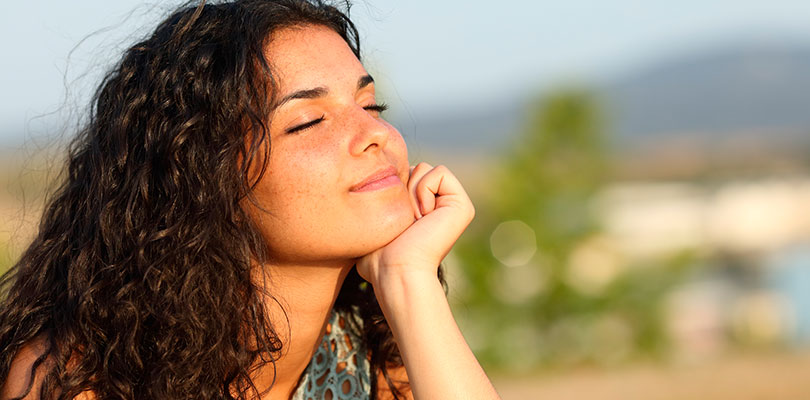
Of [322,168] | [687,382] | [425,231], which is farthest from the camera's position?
[687,382]

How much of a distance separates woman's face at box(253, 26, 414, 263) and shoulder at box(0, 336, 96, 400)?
745 millimetres

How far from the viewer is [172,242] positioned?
268cm

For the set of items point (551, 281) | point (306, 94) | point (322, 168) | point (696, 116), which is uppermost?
point (306, 94)

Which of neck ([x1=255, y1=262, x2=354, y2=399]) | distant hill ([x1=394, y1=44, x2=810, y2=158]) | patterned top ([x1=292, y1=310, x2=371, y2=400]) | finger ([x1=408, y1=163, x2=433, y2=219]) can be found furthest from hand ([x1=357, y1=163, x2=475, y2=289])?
distant hill ([x1=394, y1=44, x2=810, y2=158])

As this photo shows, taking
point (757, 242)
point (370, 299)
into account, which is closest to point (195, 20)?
point (370, 299)

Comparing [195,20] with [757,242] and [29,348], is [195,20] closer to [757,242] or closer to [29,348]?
[29,348]

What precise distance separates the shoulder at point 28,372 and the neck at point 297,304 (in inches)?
24.3

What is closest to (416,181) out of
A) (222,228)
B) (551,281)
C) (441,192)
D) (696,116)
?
(441,192)

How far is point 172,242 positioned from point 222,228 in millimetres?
154

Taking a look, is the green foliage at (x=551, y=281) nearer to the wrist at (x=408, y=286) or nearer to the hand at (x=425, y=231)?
the hand at (x=425, y=231)

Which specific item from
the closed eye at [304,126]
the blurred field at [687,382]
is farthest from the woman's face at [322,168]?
the blurred field at [687,382]

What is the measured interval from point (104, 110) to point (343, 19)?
889mm

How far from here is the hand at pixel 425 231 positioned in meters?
2.77

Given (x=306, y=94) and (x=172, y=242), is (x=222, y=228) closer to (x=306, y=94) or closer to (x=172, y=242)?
(x=172, y=242)
